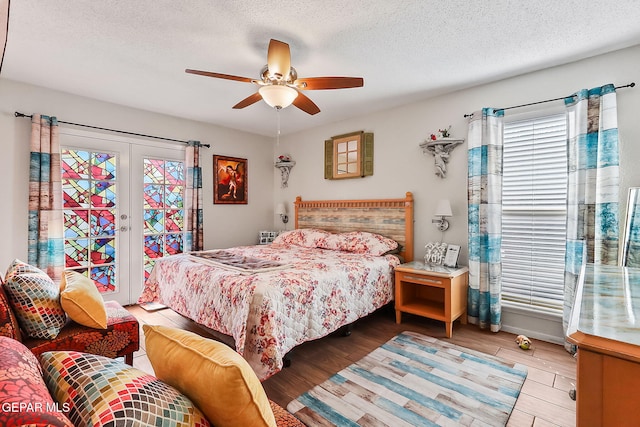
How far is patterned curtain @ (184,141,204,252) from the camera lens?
414 cm

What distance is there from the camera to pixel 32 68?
8.94 feet

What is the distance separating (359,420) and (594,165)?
259 centimetres

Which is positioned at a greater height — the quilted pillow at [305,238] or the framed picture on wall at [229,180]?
the framed picture on wall at [229,180]

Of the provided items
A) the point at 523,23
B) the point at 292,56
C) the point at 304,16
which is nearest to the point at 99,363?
the point at 304,16

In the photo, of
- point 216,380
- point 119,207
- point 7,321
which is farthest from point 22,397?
point 119,207

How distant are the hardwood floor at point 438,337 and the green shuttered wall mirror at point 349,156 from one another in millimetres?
1875

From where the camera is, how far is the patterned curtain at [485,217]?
2.94 metres

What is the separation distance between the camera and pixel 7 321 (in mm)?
1413

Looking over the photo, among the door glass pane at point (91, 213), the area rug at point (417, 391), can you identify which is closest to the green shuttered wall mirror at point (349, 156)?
the area rug at point (417, 391)

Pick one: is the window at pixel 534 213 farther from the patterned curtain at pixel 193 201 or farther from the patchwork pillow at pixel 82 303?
the patterned curtain at pixel 193 201

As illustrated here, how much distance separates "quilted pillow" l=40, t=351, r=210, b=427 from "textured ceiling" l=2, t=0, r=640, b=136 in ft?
6.58

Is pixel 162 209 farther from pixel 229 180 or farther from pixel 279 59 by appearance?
pixel 279 59

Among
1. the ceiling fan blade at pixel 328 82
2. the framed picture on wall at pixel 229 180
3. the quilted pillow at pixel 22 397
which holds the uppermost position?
the ceiling fan blade at pixel 328 82

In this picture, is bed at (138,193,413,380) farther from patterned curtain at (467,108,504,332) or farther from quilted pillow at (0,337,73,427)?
quilted pillow at (0,337,73,427)
